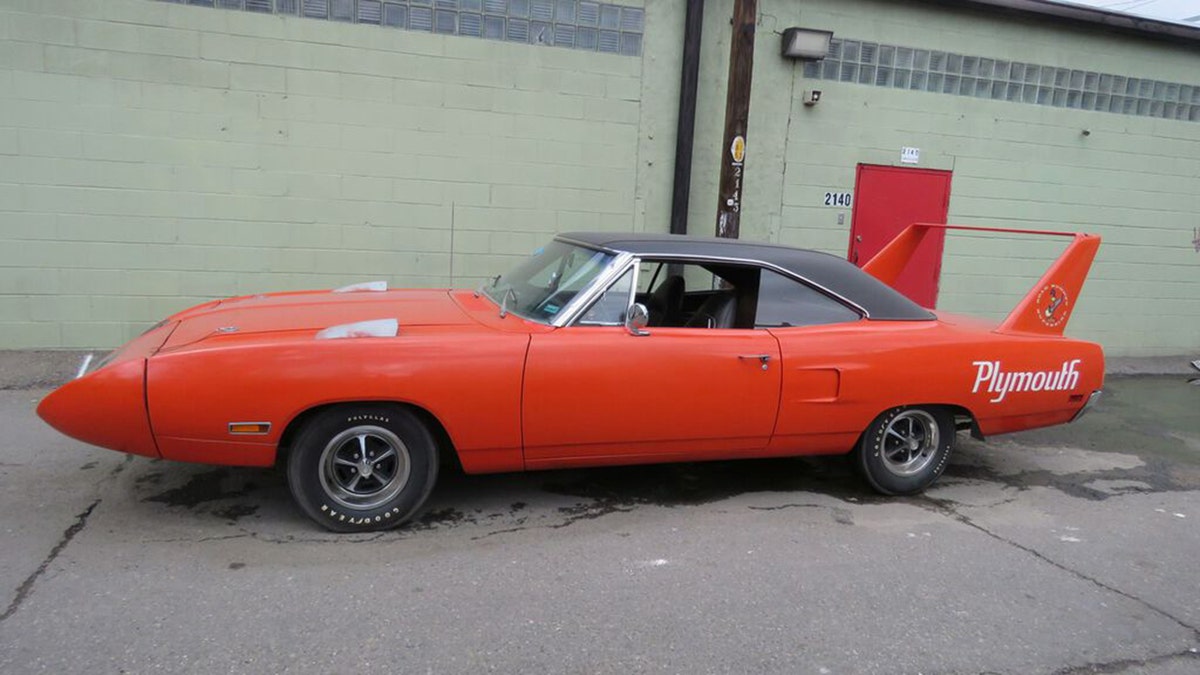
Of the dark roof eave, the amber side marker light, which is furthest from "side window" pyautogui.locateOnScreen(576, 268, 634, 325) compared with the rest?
the dark roof eave

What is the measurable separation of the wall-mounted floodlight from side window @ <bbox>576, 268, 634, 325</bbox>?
16.0 feet

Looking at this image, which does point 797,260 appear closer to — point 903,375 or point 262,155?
point 903,375

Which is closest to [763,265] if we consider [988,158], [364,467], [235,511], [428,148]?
[364,467]

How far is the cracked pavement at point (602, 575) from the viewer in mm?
2764

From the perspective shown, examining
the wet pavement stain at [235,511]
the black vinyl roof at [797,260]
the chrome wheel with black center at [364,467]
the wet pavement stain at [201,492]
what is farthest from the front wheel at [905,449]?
the wet pavement stain at [201,492]

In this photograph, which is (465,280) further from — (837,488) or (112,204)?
(837,488)

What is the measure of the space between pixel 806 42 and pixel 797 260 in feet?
14.1

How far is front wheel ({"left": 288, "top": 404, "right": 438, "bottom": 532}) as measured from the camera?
138 inches

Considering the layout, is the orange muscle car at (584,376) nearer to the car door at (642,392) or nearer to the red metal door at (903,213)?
the car door at (642,392)

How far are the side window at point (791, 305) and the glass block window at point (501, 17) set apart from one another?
4156 mm

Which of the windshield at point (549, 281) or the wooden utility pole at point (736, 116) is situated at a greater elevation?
the wooden utility pole at point (736, 116)

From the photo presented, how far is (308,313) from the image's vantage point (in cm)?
406

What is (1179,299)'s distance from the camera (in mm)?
9578

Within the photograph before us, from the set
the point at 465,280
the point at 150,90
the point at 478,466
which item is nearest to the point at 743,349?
the point at 478,466
